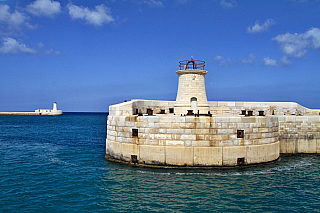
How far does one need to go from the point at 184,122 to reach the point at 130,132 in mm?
3438

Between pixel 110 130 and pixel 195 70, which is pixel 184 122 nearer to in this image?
pixel 110 130

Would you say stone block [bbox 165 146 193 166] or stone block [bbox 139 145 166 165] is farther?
stone block [bbox 139 145 166 165]

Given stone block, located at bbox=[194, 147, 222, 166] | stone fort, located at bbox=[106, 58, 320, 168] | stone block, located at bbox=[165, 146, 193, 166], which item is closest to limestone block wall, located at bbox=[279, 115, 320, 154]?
stone fort, located at bbox=[106, 58, 320, 168]

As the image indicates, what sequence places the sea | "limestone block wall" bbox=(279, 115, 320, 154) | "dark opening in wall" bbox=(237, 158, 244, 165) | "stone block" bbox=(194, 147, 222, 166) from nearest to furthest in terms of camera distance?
the sea < "stone block" bbox=(194, 147, 222, 166) < "dark opening in wall" bbox=(237, 158, 244, 165) < "limestone block wall" bbox=(279, 115, 320, 154)

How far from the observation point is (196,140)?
14.9 metres

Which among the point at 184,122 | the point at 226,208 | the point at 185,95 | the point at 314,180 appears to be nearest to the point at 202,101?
the point at 185,95

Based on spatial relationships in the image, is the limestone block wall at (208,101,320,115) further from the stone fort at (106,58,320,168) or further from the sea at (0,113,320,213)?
the sea at (0,113,320,213)

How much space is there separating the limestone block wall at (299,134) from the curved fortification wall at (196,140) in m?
4.57

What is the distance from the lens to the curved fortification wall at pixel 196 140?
14.9 m

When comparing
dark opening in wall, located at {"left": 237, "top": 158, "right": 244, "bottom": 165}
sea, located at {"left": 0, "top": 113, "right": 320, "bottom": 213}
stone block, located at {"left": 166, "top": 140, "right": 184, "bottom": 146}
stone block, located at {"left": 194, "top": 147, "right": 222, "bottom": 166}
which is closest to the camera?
sea, located at {"left": 0, "top": 113, "right": 320, "bottom": 213}

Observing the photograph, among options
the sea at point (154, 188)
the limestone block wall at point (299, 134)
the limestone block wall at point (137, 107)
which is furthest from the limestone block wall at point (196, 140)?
the limestone block wall at point (299, 134)

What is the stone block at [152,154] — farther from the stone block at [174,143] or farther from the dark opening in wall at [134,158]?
the stone block at [174,143]

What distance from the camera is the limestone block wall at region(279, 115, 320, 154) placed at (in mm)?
19922

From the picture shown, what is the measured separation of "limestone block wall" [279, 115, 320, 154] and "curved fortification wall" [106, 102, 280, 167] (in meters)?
4.57
